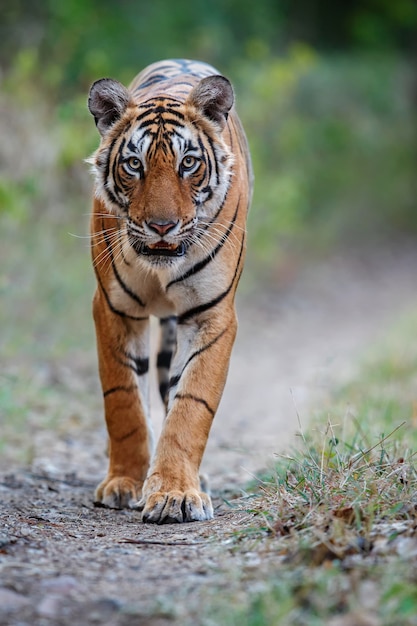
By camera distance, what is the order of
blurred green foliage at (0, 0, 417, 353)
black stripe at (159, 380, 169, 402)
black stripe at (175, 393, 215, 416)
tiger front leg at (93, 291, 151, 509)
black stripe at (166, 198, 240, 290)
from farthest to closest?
1. blurred green foliage at (0, 0, 417, 353)
2. black stripe at (159, 380, 169, 402)
3. tiger front leg at (93, 291, 151, 509)
4. black stripe at (166, 198, 240, 290)
5. black stripe at (175, 393, 215, 416)

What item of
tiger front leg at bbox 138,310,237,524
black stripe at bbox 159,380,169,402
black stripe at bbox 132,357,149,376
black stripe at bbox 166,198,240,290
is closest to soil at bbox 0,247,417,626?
tiger front leg at bbox 138,310,237,524

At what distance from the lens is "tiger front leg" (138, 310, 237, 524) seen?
396 centimetres

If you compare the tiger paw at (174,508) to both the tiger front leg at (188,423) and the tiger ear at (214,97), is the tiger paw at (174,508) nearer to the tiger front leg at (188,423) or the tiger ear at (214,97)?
the tiger front leg at (188,423)

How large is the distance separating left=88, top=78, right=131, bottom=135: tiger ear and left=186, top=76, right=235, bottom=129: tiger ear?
0.97 ft

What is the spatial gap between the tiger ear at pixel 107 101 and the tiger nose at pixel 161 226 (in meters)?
0.64

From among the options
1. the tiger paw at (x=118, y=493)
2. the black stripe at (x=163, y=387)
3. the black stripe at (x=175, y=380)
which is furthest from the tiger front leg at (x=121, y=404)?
the black stripe at (x=163, y=387)

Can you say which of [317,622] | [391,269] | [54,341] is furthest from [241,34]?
[317,622]

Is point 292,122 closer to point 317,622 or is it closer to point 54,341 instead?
point 54,341

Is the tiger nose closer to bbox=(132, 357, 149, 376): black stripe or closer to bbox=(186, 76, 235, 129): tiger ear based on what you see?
bbox=(186, 76, 235, 129): tiger ear

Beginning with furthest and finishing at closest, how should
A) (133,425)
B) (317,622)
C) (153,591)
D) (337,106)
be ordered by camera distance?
1. (337,106)
2. (133,425)
3. (153,591)
4. (317,622)

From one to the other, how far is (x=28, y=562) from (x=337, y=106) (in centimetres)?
1702

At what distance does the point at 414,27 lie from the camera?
2252 centimetres

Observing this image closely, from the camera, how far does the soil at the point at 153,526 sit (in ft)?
8.91

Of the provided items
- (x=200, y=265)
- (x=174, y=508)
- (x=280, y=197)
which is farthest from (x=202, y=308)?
(x=280, y=197)
